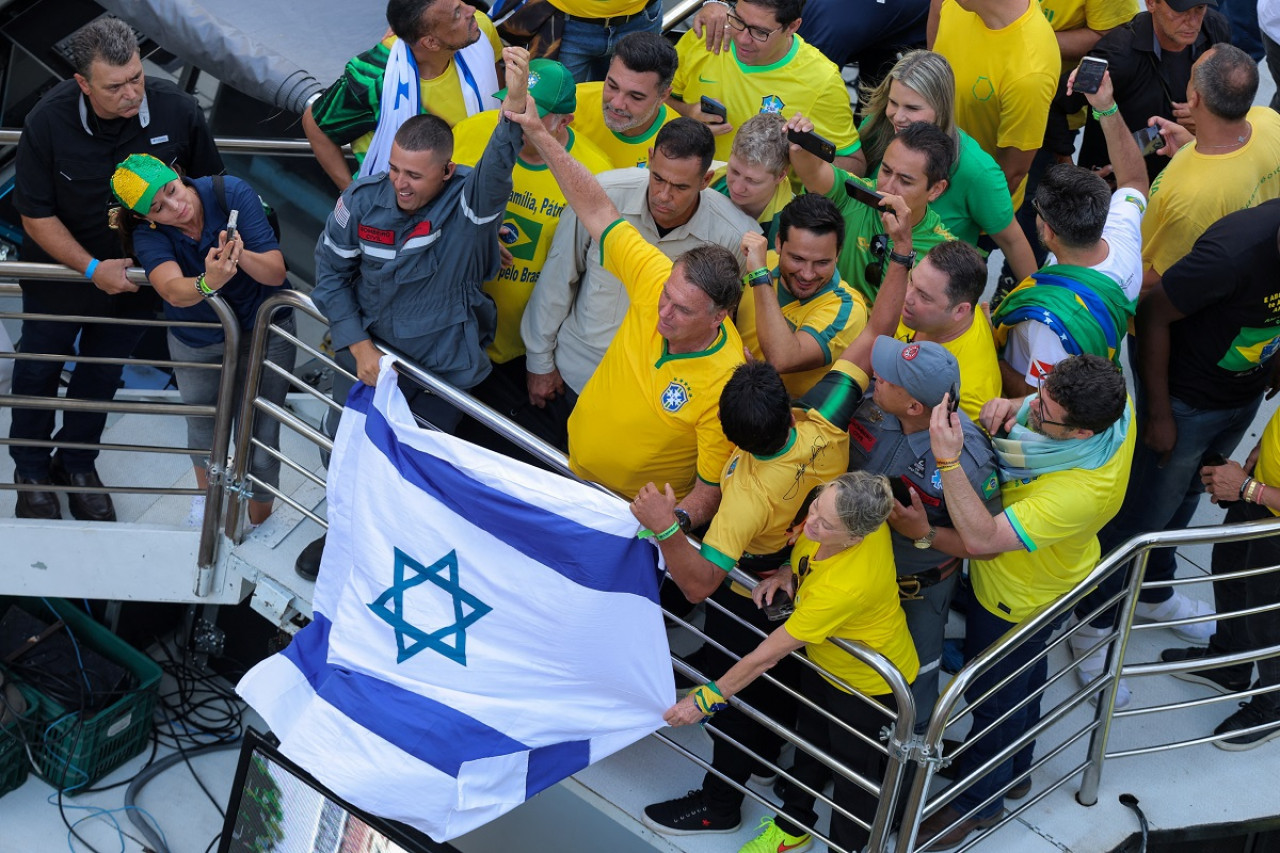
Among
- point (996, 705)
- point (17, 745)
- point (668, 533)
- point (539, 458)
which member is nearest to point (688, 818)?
point (996, 705)

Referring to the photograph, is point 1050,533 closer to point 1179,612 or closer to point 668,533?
point 668,533

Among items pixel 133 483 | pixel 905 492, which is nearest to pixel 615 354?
pixel 905 492

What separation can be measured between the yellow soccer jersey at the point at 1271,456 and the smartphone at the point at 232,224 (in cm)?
368

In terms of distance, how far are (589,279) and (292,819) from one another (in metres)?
2.41

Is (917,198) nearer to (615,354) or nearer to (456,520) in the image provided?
(615,354)

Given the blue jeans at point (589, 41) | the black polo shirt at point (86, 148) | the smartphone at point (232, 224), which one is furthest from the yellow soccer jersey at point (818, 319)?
the black polo shirt at point (86, 148)

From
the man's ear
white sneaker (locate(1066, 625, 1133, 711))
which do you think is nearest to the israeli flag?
the man's ear

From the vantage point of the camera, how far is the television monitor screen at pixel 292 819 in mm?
4773

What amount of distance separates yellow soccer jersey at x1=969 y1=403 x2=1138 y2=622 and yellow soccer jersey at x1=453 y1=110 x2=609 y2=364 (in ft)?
6.22

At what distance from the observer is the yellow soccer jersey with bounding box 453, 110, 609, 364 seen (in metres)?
4.70

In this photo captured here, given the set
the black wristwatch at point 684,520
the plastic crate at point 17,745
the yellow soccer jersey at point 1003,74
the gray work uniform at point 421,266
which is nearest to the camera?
the black wristwatch at point 684,520

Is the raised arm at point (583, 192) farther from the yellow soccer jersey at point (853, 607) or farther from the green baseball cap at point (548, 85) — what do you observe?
the yellow soccer jersey at point (853, 607)

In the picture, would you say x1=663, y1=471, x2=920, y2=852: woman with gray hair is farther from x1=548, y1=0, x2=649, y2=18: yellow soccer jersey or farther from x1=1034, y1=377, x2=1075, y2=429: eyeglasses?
x1=548, y1=0, x2=649, y2=18: yellow soccer jersey

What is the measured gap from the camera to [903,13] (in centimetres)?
623
